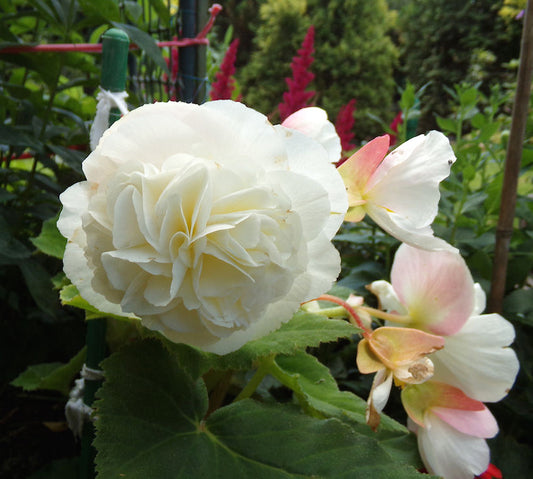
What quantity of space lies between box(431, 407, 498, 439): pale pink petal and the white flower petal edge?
186mm

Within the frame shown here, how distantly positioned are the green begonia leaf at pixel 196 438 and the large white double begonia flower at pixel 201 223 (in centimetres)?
12

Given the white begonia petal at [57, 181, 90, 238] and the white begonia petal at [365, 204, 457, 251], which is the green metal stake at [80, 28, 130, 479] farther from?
the white begonia petal at [365, 204, 457, 251]

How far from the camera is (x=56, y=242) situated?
1.83 ft

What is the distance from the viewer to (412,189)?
0.36 m

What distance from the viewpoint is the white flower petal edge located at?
1.15 feet

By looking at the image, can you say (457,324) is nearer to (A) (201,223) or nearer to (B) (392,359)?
(B) (392,359)

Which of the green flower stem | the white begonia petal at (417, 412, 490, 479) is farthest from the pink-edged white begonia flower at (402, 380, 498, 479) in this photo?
the green flower stem

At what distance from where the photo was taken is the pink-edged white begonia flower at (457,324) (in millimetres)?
457

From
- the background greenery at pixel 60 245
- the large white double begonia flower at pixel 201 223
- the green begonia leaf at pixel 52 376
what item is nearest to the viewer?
the large white double begonia flower at pixel 201 223

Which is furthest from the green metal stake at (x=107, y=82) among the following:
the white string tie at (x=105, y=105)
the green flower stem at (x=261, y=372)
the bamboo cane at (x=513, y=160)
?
the bamboo cane at (x=513, y=160)

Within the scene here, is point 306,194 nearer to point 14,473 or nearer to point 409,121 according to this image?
point 14,473

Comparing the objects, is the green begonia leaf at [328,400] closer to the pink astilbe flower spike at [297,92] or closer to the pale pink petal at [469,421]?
the pale pink petal at [469,421]

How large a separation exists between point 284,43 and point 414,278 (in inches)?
355

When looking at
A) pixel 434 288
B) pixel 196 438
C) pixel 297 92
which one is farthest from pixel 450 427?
pixel 297 92
